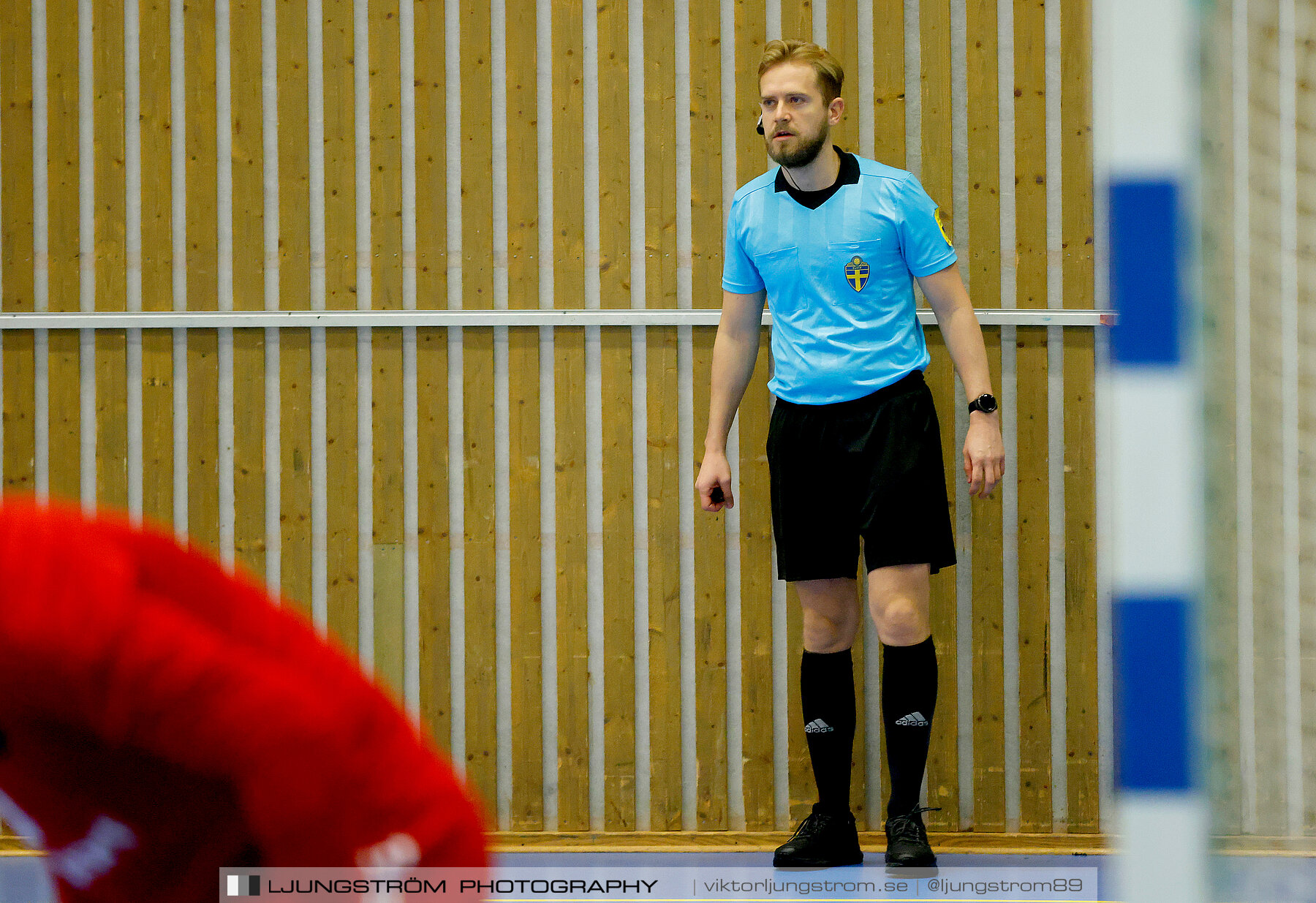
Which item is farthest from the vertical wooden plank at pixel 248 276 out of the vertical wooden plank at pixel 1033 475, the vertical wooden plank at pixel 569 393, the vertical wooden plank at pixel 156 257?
the vertical wooden plank at pixel 1033 475

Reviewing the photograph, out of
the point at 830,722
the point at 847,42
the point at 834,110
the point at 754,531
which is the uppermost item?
the point at 847,42

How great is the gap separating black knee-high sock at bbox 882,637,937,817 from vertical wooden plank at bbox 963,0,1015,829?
1.66ft

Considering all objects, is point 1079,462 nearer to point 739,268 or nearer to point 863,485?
point 863,485

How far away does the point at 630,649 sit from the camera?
3.13 m

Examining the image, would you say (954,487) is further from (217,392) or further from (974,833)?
(217,392)

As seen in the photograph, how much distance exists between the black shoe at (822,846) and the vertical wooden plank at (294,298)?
1524 millimetres

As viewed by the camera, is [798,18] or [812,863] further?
[798,18]

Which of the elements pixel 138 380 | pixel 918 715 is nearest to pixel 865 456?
pixel 918 715

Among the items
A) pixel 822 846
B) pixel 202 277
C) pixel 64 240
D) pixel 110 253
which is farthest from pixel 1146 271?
pixel 64 240

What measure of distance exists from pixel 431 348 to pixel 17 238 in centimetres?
127

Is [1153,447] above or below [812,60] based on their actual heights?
below

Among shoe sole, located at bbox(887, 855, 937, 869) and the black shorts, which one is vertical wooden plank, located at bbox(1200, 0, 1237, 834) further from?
shoe sole, located at bbox(887, 855, 937, 869)

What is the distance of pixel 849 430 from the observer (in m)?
2.68

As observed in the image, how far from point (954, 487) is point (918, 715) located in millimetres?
738
